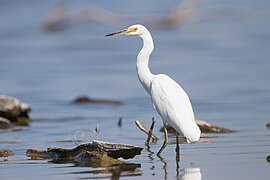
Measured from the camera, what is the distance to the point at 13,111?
12.0 m

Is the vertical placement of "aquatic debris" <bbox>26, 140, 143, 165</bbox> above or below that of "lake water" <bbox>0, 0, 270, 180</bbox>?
below

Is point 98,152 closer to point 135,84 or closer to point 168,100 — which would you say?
point 168,100

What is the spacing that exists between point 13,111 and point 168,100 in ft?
13.6

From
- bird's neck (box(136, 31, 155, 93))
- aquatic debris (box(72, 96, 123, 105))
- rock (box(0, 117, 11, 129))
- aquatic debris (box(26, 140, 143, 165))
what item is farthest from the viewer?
aquatic debris (box(72, 96, 123, 105))

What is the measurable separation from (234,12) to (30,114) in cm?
1663

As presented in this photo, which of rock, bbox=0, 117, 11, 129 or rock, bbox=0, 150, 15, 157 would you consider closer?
rock, bbox=0, 150, 15, 157

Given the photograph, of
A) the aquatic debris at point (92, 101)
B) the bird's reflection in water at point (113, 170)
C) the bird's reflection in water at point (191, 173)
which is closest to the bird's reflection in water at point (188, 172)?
the bird's reflection in water at point (191, 173)

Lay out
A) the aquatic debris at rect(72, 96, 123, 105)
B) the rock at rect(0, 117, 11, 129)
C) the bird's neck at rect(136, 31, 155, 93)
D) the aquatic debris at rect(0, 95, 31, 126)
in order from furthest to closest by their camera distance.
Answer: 1. the aquatic debris at rect(72, 96, 123, 105)
2. the aquatic debris at rect(0, 95, 31, 126)
3. the rock at rect(0, 117, 11, 129)
4. the bird's neck at rect(136, 31, 155, 93)

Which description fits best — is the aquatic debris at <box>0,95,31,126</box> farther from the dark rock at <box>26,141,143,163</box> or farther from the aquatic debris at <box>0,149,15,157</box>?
the dark rock at <box>26,141,143,163</box>

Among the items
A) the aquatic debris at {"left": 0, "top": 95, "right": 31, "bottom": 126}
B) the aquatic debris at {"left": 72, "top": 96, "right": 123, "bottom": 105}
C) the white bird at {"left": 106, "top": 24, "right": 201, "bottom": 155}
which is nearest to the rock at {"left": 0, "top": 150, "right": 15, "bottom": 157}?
the white bird at {"left": 106, "top": 24, "right": 201, "bottom": 155}

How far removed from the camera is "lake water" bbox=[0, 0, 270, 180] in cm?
765

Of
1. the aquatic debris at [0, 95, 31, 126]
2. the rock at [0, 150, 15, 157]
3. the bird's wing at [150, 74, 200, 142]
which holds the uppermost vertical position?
the aquatic debris at [0, 95, 31, 126]

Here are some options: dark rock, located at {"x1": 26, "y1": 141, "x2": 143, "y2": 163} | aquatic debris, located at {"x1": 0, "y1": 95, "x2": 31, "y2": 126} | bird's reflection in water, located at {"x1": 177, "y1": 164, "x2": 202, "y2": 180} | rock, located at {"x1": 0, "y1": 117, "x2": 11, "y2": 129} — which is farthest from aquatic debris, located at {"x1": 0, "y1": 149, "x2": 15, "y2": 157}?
aquatic debris, located at {"x1": 0, "y1": 95, "x2": 31, "y2": 126}

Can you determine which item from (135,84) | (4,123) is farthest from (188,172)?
(135,84)
